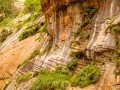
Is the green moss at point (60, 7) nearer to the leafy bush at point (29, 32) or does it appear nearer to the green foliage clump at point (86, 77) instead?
the green foliage clump at point (86, 77)

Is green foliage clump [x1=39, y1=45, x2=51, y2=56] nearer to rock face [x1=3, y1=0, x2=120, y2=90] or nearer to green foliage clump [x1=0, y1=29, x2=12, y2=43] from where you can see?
rock face [x1=3, y1=0, x2=120, y2=90]

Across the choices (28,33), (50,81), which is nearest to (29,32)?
(28,33)

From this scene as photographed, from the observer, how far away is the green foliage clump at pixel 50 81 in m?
13.7

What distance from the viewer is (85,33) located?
15.3 m

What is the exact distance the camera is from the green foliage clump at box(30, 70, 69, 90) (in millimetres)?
13703

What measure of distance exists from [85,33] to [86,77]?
9.97 feet

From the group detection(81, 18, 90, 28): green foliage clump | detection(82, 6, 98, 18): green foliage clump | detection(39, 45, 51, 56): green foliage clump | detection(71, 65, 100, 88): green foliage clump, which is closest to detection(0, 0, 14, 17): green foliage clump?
detection(39, 45, 51, 56): green foliage clump

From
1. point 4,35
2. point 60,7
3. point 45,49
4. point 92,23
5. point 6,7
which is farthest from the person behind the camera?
point 6,7

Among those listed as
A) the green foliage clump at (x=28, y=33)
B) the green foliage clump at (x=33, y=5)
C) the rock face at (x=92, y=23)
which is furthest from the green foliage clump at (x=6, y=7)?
the rock face at (x=92, y=23)

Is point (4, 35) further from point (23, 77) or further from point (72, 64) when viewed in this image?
point (72, 64)

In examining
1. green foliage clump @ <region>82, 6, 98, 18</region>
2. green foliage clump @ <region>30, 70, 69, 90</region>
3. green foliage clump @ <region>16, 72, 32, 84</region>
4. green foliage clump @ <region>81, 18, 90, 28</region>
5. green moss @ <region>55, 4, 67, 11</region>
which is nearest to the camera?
green foliage clump @ <region>30, 70, 69, 90</region>

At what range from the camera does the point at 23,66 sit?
1911 centimetres

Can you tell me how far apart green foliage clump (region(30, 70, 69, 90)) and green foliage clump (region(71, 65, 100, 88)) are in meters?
0.60

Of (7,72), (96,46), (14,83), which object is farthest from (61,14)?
(7,72)
